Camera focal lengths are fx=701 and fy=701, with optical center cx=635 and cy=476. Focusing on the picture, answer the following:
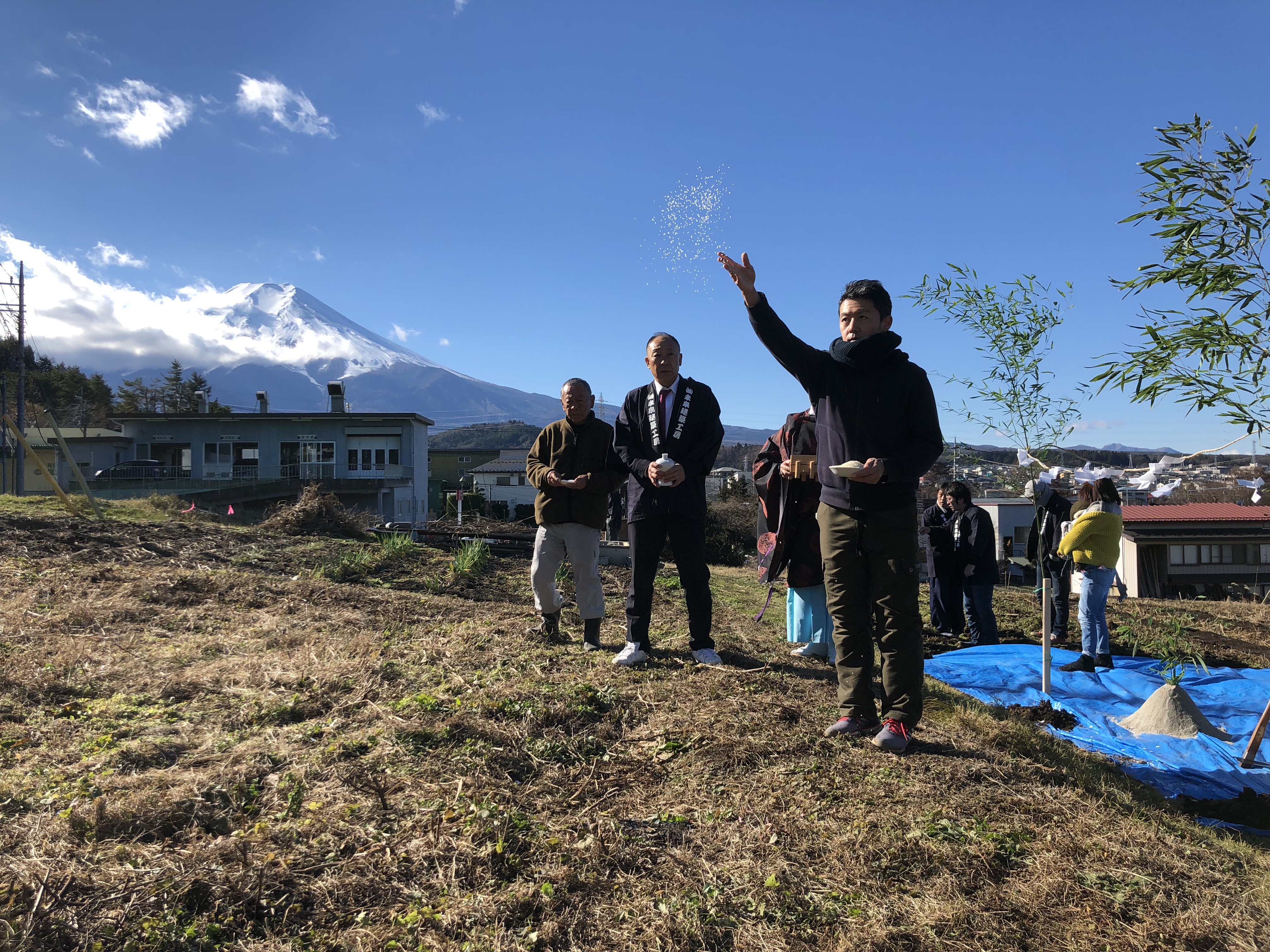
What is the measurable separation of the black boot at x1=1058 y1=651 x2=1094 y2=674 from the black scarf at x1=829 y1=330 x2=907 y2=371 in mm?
4947

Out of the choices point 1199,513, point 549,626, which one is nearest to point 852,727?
point 549,626

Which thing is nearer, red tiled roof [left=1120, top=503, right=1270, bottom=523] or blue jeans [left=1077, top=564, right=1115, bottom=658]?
blue jeans [left=1077, top=564, right=1115, bottom=658]

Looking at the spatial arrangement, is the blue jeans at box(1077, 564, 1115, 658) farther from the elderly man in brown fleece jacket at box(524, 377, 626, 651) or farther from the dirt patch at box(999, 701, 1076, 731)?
the elderly man in brown fleece jacket at box(524, 377, 626, 651)

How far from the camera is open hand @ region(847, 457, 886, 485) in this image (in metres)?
2.90

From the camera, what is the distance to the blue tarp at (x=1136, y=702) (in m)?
4.32

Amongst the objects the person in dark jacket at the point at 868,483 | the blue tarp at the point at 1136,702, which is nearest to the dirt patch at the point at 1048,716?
the blue tarp at the point at 1136,702

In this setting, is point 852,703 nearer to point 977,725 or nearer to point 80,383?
point 977,725

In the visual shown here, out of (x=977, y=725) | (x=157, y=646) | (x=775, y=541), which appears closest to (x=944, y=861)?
(x=977, y=725)

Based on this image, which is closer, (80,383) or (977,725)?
(977,725)

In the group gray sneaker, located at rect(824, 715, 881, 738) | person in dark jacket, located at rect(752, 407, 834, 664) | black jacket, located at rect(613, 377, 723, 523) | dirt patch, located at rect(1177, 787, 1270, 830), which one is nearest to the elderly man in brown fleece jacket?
black jacket, located at rect(613, 377, 723, 523)

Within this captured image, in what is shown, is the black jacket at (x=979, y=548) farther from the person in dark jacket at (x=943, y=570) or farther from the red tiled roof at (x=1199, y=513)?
the red tiled roof at (x=1199, y=513)

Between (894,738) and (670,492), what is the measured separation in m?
1.77

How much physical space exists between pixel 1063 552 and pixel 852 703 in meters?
4.08

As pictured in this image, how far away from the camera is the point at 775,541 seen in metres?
4.64
